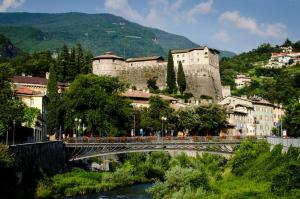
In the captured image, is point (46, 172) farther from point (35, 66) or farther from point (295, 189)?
point (35, 66)

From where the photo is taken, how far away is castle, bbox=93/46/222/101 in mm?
133625

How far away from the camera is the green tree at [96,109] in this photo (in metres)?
76.8

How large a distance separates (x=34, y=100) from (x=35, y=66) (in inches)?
2111

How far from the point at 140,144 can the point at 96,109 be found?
57.0 feet

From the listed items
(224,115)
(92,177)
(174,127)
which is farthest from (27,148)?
(224,115)

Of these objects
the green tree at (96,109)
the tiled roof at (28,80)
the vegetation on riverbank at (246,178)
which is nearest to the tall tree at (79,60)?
the tiled roof at (28,80)

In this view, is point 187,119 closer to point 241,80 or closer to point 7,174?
point 7,174

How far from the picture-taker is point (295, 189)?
123 ft

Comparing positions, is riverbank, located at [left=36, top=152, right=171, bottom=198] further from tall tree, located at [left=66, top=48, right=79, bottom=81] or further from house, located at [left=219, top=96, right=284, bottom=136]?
tall tree, located at [left=66, top=48, right=79, bottom=81]

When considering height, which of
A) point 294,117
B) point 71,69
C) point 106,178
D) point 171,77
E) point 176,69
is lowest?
point 106,178

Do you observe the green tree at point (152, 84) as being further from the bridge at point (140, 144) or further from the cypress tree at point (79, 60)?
the bridge at point (140, 144)

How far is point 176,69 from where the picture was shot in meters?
136

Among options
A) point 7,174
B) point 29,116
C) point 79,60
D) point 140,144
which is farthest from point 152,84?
point 7,174

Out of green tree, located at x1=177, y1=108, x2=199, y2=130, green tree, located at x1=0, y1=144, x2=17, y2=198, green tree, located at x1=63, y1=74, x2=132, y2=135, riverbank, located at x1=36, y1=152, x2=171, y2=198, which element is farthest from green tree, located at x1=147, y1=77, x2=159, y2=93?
green tree, located at x1=0, y1=144, x2=17, y2=198
